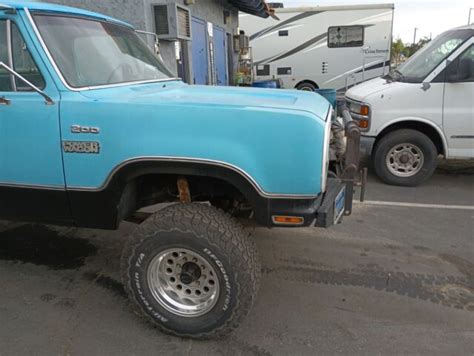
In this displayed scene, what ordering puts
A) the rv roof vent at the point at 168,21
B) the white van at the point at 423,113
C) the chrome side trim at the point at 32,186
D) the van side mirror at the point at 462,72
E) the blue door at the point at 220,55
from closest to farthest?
1. the chrome side trim at the point at 32,186
2. the van side mirror at the point at 462,72
3. the white van at the point at 423,113
4. the rv roof vent at the point at 168,21
5. the blue door at the point at 220,55

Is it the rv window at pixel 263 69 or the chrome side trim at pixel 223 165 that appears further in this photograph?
the rv window at pixel 263 69

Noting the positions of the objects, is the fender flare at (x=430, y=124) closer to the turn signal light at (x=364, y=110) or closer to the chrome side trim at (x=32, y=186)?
the turn signal light at (x=364, y=110)

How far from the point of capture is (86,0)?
7.04m

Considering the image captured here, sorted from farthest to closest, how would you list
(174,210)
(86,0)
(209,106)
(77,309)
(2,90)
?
(86,0) < (77,309) < (2,90) < (174,210) < (209,106)

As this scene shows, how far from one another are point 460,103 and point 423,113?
19.0 inches

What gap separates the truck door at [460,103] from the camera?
215 inches

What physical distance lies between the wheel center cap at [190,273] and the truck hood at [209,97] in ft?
3.47

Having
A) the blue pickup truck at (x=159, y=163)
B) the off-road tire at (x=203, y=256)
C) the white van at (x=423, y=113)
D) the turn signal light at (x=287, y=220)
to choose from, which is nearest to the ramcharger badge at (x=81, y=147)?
the blue pickup truck at (x=159, y=163)

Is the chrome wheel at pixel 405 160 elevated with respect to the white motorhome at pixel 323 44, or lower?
lower

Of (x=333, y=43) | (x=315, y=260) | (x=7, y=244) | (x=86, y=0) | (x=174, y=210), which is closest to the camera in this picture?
(x=174, y=210)

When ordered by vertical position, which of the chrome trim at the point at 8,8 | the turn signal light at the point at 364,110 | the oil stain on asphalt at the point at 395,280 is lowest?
the oil stain on asphalt at the point at 395,280

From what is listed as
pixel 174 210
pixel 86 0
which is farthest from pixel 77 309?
pixel 86 0

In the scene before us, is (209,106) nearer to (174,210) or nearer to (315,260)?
(174,210)

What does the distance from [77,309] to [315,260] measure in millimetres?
2090
